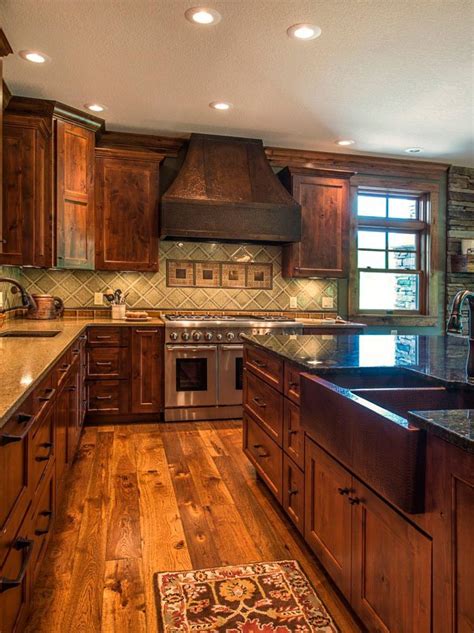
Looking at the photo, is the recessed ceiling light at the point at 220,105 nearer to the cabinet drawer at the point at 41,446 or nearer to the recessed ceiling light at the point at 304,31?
the recessed ceiling light at the point at 304,31

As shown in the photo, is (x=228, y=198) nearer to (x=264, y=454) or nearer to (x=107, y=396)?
(x=107, y=396)

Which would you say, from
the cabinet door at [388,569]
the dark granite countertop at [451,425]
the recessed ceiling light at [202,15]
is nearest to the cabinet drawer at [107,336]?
the recessed ceiling light at [202,15]

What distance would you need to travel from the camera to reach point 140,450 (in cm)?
362

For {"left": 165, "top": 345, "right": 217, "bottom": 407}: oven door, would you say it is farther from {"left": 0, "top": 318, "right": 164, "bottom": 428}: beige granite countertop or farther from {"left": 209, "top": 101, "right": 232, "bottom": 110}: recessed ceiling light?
{"left": 209, "top": 101, "right": 232, "bottom": 110}: recessed ceiling light

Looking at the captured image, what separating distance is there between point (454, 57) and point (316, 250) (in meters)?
2.24

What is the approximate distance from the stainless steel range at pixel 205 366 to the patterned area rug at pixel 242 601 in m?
2.42

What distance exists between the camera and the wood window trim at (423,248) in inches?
213

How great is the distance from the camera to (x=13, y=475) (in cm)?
135

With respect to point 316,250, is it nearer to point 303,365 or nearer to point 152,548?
point 303,365

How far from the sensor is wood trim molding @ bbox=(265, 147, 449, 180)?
201 inches

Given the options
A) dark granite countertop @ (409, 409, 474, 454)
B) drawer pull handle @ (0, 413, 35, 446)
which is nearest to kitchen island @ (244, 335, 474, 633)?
dark granite countertop @ (409, 409, 474, 454)

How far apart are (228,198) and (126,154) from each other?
1.04m

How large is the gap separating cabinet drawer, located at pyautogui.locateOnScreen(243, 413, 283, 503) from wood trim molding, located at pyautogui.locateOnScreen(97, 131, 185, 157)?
295 centimetres

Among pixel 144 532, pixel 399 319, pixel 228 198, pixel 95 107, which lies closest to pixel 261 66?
pixel 228 198
